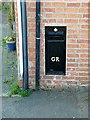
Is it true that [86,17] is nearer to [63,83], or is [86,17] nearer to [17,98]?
[63,83]

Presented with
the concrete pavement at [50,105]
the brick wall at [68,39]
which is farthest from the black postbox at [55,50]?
the concrete pavement at [50,105]

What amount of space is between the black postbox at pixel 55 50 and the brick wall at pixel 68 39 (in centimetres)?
6

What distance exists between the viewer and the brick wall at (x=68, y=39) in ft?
18.2

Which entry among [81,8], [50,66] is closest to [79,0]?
[81,8]

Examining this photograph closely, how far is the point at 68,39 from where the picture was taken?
18.8 ft

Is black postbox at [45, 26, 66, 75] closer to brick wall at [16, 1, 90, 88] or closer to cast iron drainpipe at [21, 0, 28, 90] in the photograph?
brick wall at [16, 1, 90, 88]

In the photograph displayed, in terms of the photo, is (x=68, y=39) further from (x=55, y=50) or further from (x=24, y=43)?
(x=24, y=43)

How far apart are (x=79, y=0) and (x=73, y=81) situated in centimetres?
134

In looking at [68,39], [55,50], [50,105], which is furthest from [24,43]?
[50,105]

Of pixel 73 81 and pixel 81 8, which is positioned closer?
pixel 81 8

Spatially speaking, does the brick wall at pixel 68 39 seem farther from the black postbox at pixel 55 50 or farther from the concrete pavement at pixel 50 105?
the concrete pavement at pixel 50 105

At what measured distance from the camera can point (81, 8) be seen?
555 centimetres

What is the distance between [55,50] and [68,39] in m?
0.29

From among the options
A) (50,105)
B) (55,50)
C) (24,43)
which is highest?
(24,43)
